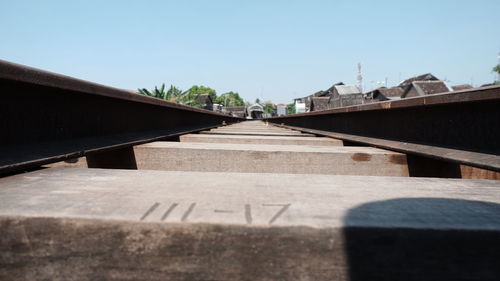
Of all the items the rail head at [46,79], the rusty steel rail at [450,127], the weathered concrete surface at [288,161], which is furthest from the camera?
the weathered concrete surface at [288,161]

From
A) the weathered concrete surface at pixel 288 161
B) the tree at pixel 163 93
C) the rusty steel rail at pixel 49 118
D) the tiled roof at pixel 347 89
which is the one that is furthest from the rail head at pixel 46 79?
the tiled roof at pixel 347 89

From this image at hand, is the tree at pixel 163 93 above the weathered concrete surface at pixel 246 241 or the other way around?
above

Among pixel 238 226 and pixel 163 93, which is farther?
pixel 163 93

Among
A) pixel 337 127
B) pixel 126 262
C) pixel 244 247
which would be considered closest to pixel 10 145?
pixel 126 262

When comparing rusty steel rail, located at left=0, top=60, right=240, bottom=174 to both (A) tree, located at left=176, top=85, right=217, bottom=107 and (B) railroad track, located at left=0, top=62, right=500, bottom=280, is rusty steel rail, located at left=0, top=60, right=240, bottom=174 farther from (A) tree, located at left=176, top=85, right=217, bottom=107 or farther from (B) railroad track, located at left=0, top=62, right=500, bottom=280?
(A) tree, located at left=176, top=85, right=217, bottom=107

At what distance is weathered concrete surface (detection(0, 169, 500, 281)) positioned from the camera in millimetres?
563

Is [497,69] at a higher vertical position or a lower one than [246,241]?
higher

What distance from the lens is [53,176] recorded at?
102 centimetres

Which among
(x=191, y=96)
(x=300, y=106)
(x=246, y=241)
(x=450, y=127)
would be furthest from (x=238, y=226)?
(x=300, y=106)

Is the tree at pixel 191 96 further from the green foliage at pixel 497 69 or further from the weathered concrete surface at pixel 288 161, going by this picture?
the green foliage at pixel 497 69

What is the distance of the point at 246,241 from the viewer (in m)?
0.58

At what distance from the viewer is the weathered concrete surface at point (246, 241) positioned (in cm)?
56

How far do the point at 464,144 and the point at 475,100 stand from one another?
0.35 m

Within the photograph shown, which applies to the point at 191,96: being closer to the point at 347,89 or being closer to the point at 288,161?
the point at 347,89
